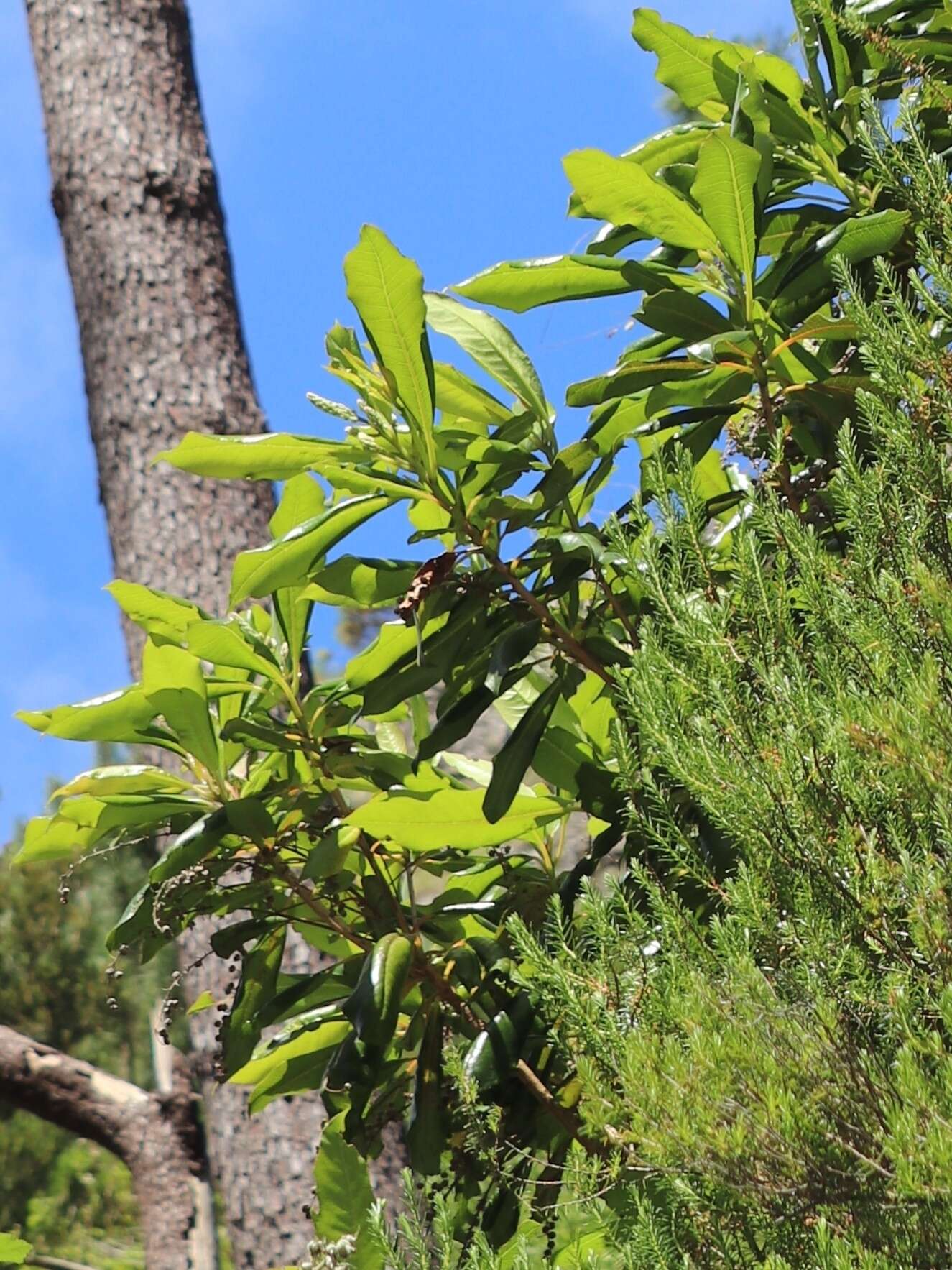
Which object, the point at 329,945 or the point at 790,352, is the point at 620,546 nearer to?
the point at 790,352

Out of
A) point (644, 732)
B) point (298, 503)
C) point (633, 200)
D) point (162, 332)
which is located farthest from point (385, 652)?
point (162, 332)

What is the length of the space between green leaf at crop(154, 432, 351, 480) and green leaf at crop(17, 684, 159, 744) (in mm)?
294

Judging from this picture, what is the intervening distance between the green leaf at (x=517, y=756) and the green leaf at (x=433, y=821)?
0.03 m

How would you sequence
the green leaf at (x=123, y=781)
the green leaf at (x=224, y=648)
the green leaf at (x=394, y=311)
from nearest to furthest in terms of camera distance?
the green leaf at (x=394, y=311) → the green leaf at (x=224, y=648) → the green leaf at (x=123, y=781)

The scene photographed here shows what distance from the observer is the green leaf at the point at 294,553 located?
1451mm

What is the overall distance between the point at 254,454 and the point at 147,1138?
2.69m

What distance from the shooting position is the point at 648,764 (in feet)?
4.09

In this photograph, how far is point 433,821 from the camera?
148 centimetres

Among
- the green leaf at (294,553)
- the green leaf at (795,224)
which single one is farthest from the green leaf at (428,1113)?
the green leaf at (795,224)

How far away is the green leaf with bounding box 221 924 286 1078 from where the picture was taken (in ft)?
5.68

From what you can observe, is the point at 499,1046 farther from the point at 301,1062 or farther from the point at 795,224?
the point at 795,224

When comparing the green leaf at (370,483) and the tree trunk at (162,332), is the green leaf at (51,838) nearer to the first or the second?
the green leaf at (370,483)

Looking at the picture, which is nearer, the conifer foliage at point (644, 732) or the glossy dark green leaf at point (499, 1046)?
the conifer foliage at point (644, 732)

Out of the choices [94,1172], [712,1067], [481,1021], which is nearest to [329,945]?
[481,1021]
